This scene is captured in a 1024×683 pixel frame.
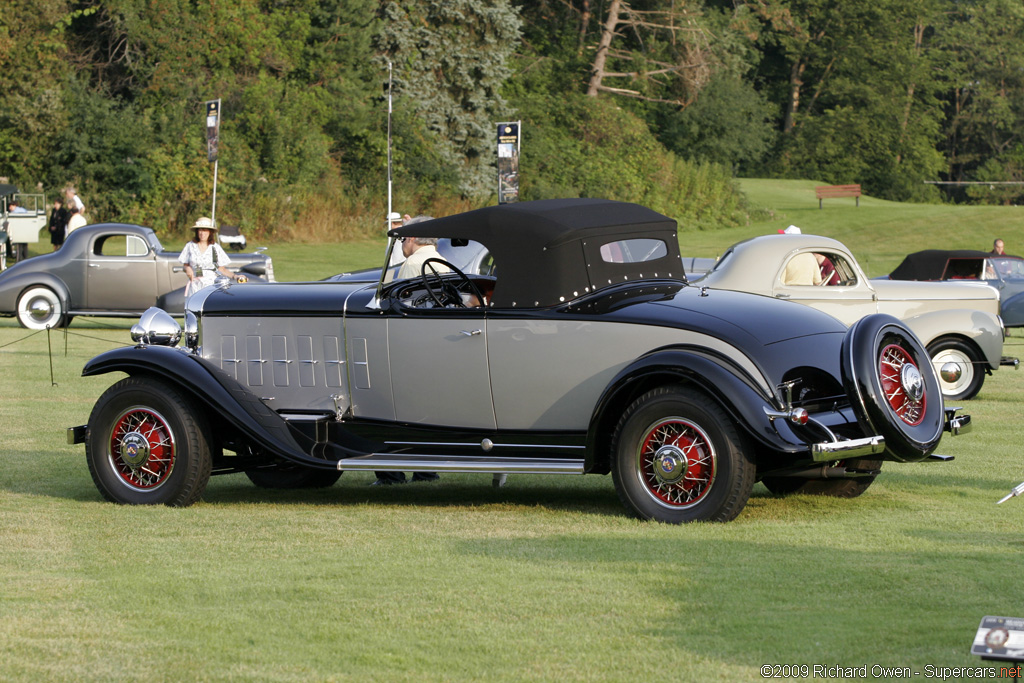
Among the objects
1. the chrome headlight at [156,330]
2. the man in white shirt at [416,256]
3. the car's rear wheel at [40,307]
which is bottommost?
the car's rear wheel at [40,307]

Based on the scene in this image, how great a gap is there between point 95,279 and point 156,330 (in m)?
14.2

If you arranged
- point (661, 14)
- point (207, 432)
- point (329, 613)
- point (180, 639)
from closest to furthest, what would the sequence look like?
point (180, 639)
point (329, 613)
point (207, 432)
point (661, 14)

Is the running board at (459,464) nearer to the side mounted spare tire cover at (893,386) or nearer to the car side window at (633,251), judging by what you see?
Result: the car side window at (633,251)

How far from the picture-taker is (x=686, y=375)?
650 centimetres

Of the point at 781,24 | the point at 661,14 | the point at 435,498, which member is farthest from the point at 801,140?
the point at 435,498

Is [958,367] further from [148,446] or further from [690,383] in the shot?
[148,446]

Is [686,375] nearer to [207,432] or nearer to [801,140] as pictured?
[207,432]

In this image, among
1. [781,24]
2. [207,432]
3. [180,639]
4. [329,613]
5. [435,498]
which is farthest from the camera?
[781,24]

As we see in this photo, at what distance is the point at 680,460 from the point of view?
6.56 m

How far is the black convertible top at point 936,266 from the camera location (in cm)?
Answer: 2055

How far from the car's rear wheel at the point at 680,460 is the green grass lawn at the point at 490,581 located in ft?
0.66

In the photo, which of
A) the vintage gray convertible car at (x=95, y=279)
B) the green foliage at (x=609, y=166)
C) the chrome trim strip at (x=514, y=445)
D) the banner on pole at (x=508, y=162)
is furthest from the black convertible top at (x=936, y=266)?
the green foliage at (x=609, y=166)

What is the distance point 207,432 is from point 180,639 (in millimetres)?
3035

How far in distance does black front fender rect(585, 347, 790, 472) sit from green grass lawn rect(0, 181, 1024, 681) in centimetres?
48
